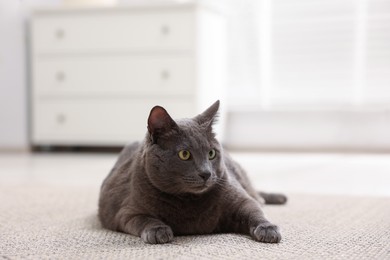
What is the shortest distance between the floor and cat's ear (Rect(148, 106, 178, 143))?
1085 millimetres

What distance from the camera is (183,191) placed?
1.27 metres

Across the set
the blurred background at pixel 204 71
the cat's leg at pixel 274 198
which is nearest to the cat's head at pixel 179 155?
the cat's leg at pixel 274 198

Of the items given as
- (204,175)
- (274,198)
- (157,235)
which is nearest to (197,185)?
(204,175)

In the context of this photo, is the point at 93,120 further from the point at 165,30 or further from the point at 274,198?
the point at 274,198

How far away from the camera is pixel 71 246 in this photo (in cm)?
127

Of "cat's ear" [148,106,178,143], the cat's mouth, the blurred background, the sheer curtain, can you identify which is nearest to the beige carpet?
the cat's mouth

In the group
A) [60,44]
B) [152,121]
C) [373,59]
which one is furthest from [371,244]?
[60,44]

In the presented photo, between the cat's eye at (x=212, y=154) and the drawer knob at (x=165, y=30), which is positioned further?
the drawer knob at (x=165, y=30)

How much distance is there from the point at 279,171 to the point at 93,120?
1.72 metres

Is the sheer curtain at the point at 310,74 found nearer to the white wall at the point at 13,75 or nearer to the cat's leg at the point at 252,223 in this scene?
the white wall at the point at 13,75

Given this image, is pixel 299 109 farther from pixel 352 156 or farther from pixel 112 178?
pixel 112 178

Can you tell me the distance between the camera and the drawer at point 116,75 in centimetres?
396

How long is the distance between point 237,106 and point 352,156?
1.01 meters

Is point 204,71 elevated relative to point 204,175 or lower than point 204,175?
elevated
